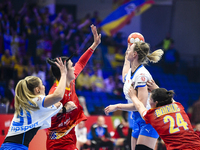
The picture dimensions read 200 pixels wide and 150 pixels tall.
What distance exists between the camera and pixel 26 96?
9.93ft

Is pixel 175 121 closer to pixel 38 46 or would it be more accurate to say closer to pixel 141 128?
pixel 141 128

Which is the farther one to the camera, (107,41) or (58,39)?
(107,41)

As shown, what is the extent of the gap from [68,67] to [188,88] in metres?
11.7

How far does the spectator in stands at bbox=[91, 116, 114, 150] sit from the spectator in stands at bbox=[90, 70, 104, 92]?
12.9 ft

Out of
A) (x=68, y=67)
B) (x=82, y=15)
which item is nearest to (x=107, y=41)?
(x=82, y=15)

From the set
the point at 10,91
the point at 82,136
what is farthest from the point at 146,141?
the point at 10,91

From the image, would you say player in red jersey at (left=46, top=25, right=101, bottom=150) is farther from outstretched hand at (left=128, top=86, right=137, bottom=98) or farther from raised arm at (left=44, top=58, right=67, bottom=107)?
outstretched hand at (left=128, top=86, right=137, bottom=98)

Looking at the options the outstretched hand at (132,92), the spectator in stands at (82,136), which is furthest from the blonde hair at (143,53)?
the spectator in stands at (82,136)

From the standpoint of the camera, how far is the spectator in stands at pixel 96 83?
11.5 meters

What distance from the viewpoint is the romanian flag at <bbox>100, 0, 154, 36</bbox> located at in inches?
584

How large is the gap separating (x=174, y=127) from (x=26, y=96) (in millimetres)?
1691

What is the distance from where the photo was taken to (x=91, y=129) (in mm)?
7586

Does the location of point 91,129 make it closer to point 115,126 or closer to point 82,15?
point 115,126

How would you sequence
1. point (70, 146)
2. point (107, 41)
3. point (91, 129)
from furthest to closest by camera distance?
point (107, 41) < point (91, 129) < point (70, 146)
